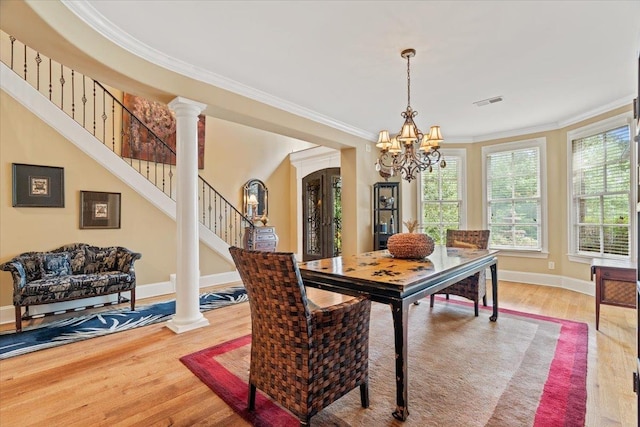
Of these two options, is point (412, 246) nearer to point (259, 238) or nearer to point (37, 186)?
point (259, 238)

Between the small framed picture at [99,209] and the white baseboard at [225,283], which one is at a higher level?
the small framed picture at [99,209]

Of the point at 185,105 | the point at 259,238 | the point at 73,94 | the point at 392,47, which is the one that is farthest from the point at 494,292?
the point at 73,94

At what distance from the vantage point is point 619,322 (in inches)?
127

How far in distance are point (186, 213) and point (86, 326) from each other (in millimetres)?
1640

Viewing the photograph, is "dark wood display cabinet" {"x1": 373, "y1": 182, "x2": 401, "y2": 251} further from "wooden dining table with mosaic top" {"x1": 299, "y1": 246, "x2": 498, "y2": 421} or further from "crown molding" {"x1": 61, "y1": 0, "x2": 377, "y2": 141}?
"wooden dining table with mosaic top" {"x1": 299, "y1": 246, "x2": 498, "y2": 421}

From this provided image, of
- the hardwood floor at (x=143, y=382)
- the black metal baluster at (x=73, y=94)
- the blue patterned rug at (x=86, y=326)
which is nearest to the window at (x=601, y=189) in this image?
the hardwood floor at (x=143, y=382)

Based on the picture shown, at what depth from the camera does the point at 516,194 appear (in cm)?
533

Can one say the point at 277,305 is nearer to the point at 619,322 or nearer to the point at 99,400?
the point at 99,400

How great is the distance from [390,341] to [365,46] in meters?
2.61

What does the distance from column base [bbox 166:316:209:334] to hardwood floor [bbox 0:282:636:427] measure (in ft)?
0.20

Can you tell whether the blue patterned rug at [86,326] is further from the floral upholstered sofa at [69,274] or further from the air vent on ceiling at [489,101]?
the air vent on ceiling at [489,101]

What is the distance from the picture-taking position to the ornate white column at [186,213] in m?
3.11

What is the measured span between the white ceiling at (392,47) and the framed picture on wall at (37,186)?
221cm

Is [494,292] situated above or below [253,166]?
below
